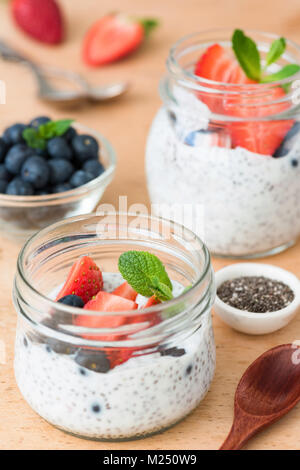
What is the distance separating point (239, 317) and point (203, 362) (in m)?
0.20

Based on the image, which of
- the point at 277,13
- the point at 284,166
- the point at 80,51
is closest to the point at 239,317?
the point at 284,166

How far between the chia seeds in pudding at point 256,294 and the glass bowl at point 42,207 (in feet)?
1.22

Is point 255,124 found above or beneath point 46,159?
above

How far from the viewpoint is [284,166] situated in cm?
141

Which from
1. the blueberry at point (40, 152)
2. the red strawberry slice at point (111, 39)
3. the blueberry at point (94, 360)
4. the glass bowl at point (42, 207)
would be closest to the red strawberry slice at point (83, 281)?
the blueberry at point (94, 360)

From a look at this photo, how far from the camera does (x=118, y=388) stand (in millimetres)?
998

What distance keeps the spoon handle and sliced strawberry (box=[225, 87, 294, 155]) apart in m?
0.53

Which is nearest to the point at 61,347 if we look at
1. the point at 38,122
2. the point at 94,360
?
the point at 94,360

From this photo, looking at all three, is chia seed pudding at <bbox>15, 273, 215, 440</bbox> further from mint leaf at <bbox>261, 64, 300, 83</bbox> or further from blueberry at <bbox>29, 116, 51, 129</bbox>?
blueberry at <bbox>29, 116, 51, 129</bbox>

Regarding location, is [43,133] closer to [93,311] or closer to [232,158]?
[232,158]

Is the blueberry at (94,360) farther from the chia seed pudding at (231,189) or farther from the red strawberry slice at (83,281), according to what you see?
the chia seed pudding at (231,189)

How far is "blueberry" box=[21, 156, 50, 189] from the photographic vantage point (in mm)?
1529

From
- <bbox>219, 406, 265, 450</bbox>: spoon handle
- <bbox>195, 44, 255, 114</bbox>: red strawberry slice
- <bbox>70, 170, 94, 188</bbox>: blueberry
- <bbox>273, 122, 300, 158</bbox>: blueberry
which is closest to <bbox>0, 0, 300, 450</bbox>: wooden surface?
<bbox>219, 406, 265, 450</bbox>: spoon handle

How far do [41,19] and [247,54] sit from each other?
116cm
